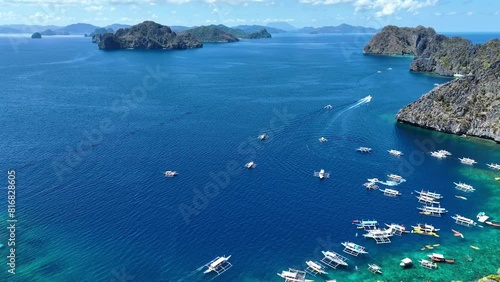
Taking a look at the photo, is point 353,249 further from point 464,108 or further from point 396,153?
point 464,108

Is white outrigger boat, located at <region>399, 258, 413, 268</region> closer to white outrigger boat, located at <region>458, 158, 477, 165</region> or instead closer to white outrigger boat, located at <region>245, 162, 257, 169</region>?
white outrigger boat, located at <region>245, 162, 257, 169</region>

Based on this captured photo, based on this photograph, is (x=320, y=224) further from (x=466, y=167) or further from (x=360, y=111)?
(x=360, y=111)

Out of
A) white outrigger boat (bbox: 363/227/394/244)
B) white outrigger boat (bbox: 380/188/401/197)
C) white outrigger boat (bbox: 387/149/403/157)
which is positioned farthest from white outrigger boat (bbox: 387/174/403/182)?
white outrigger boat (bbox: 363/227/394/244)

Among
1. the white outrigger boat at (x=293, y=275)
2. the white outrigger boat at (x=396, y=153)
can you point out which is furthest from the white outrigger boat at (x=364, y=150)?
the white outrigger boat at (x=293, y=275)

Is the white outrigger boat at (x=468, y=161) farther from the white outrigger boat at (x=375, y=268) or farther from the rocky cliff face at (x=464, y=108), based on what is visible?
the white outrigger boat at (x=375, y=268)

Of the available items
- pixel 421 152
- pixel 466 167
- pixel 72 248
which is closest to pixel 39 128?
pixel 72 248
